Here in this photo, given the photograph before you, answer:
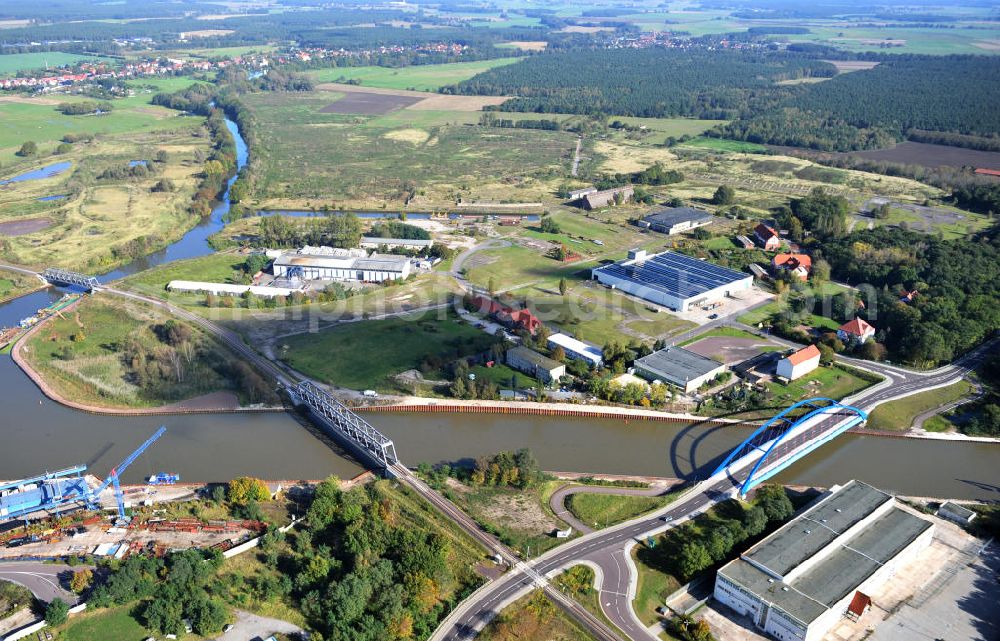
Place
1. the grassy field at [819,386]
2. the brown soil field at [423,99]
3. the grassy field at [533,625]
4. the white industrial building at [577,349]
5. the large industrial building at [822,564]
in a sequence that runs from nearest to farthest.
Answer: the grassy field at [533,625], the large industrial building at [822,564], the grassy field at [819,386], the white industrial building at [577,349], the brown soil field at [423,99]

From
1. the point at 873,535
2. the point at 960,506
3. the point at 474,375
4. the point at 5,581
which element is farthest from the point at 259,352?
the point at 960,506

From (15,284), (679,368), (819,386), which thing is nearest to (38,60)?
(15,284)

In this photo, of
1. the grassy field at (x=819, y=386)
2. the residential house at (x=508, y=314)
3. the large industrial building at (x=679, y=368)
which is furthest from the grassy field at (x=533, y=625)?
the residential house at (x=508, y=314)

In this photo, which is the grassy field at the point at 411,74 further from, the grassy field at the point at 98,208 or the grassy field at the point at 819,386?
the grassy field at the point at 819,386

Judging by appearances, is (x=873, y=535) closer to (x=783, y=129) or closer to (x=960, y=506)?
(x=960, y=506)

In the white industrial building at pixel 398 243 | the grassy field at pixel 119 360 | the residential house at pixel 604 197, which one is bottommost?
the grassy field at pixel 119 360

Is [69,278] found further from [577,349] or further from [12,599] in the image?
[577,349]
